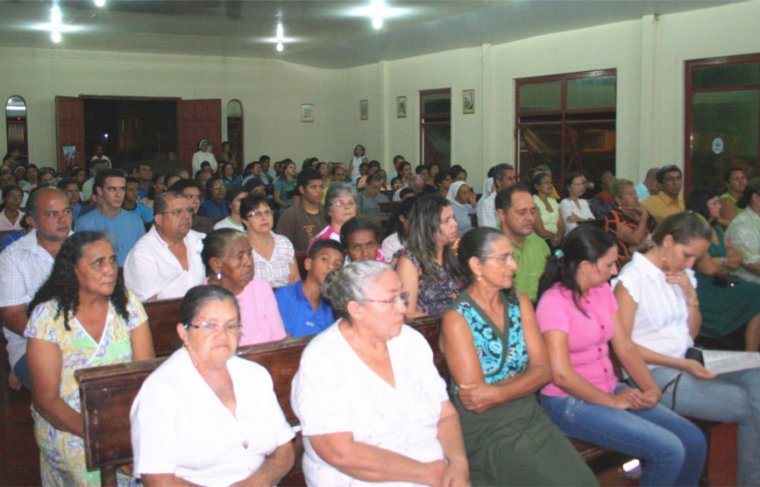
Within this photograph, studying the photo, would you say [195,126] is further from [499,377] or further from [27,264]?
[499,377]

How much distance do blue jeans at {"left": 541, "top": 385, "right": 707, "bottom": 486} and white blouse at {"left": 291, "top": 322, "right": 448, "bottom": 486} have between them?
2.31 feet

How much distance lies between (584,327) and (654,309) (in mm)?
533

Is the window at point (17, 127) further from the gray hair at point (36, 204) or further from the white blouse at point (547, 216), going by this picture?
the gray hair at point (36, 204)

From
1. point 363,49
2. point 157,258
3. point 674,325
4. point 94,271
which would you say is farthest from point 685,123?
point 94,271

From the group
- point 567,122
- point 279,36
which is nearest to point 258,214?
point 567,122

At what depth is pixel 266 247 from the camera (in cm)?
451

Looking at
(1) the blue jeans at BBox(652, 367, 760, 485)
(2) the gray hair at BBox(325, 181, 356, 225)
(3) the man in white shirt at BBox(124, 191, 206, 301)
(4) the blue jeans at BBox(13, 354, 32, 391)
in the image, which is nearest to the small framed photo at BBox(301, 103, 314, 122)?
(2) the gray hair at BBox(325, 181, 356, 225)

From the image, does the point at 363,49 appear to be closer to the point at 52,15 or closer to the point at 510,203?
the point at 52,15

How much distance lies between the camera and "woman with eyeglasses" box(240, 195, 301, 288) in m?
4.45

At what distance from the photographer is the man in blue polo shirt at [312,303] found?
137 inches

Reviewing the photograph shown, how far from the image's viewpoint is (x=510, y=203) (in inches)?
167

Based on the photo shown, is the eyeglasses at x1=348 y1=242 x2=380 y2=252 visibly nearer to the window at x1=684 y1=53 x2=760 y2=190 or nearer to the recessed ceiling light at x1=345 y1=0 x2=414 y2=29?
the recessed ceiling light at x1=345 y1=0 x2=414 y2=29

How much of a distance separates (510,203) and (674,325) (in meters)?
1.14

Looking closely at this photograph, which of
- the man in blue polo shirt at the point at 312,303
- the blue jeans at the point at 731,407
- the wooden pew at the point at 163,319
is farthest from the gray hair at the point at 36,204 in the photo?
the blue jeans at the point at 731,407
